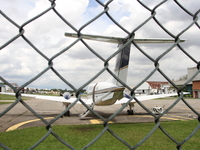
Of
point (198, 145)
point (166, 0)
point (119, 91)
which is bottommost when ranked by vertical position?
point (198, 145)

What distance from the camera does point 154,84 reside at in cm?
8238

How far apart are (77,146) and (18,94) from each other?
4489mm

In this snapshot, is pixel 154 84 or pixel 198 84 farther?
pixel 154 84

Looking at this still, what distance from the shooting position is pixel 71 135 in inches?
251

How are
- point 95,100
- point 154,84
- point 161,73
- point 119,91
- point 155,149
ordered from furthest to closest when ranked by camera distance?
1. point 154,84
2. point 95,100
3. point 119,91
4. point 155,149
5. point 161,73

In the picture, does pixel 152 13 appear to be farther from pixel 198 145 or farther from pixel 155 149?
pixel 198 145

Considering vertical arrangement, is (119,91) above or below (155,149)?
above

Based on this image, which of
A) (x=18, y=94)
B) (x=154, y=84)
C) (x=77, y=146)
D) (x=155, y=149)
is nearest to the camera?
(x=18, y=94)

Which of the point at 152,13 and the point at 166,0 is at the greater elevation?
the point at 166,0

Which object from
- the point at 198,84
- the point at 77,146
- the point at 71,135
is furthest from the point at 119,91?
the point at 198,84

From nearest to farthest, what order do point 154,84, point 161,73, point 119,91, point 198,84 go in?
point 161,73
point 119,91
point 198,84
point 154,84

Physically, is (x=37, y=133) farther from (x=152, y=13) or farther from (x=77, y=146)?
(x=152, y=13)

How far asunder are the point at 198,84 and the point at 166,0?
55.0m

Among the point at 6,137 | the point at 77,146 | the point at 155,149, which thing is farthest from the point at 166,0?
the point at 6,137
